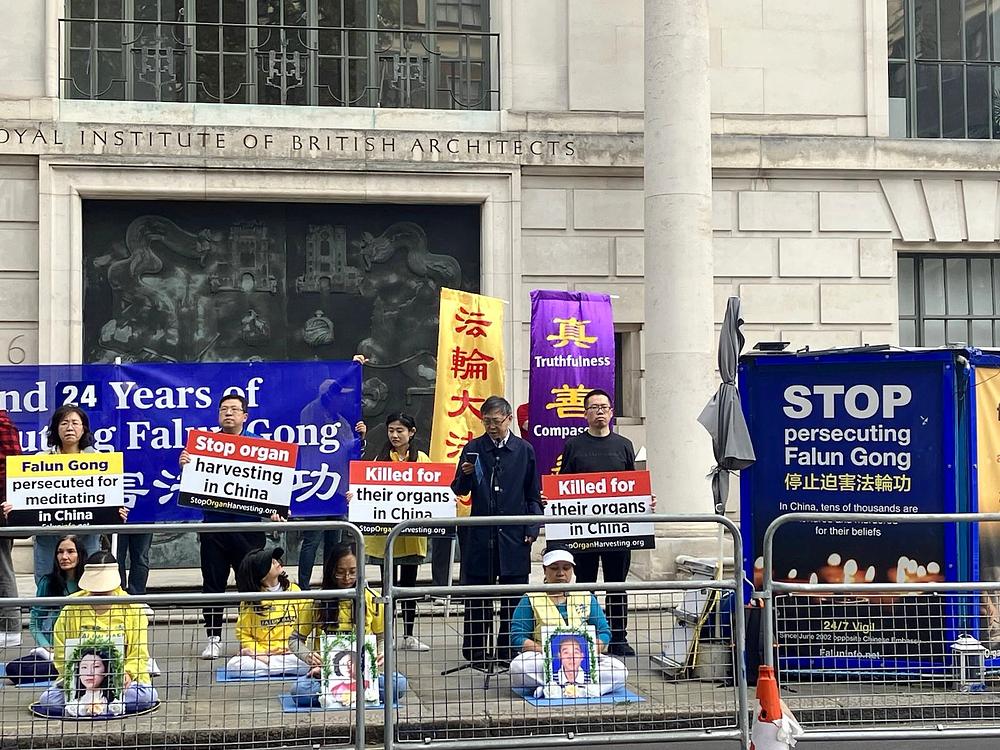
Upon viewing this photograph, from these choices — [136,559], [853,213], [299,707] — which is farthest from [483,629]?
[853,213]

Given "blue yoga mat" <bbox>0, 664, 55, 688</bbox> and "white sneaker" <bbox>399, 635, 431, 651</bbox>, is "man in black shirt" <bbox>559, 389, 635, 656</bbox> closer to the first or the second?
"white sneaker" <bbox>399, 635, 431, 651</bbox>

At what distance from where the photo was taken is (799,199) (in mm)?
14648

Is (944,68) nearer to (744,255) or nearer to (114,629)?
(744,255)

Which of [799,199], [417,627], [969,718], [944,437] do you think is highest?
[799,199]

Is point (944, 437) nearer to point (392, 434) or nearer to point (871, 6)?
point (392, 434)

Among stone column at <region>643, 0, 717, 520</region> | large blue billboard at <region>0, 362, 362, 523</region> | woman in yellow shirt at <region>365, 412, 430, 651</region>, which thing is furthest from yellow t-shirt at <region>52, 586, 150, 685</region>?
stone column at <region>643, 0, 717, 520</region>

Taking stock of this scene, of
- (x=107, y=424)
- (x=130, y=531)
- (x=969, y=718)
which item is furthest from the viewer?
(x=107, y=424)

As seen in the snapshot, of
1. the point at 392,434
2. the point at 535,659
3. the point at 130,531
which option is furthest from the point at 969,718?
the point at 130,531

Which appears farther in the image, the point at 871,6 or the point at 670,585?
the point at 871,6

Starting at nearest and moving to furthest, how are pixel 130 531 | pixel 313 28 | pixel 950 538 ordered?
pixel 130 531
pixel 950 538
pixel 313 28

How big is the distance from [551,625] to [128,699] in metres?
2.46

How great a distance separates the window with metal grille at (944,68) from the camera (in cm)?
1524

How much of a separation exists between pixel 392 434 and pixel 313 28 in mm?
6729

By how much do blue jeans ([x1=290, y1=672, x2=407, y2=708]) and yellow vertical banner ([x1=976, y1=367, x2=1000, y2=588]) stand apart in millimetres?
4013
